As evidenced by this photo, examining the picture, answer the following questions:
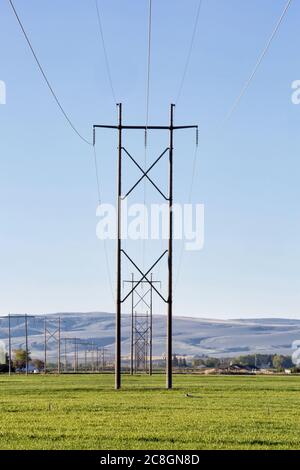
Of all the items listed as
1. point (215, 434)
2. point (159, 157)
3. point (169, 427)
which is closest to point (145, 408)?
point (169, 427)

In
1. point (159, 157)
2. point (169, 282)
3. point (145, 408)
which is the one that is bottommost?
point (145, 408)

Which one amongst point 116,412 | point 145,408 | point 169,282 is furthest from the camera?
point 169,282

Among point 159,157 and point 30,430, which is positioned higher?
point 159,157

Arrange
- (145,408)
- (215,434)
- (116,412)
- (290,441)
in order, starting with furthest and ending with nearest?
(145,408) → (116,412) → (215,434) → (290,441)

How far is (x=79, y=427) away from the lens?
26.8 meters

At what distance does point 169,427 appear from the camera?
26859 millimetres

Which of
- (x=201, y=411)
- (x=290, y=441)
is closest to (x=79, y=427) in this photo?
(x=290, y=441)

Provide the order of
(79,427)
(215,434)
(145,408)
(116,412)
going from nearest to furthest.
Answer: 1. (215,434)
2. (79,427)
3. (116,412)
4. (145,408)

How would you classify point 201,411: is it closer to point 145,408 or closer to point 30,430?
point 145,408

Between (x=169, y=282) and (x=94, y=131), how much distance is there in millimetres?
9272

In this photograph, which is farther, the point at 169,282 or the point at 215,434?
the point at 169,282
